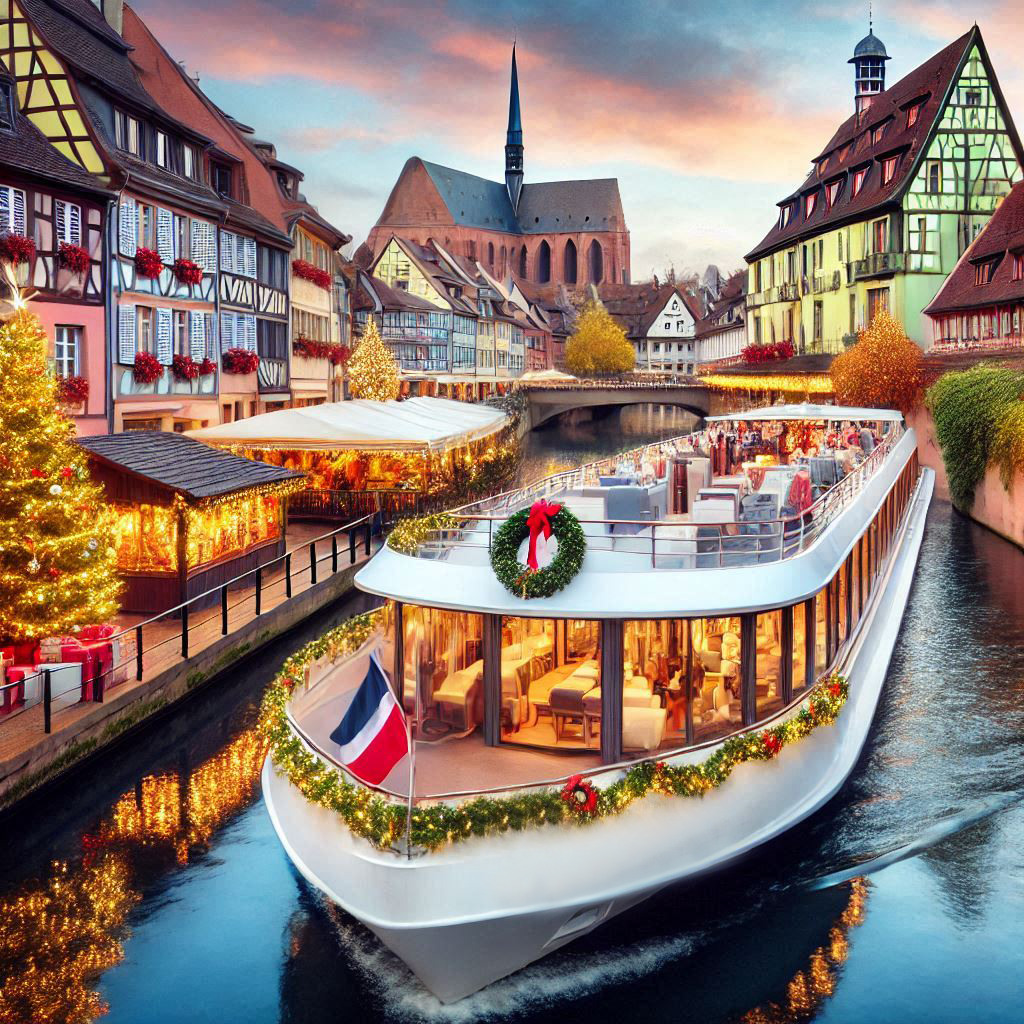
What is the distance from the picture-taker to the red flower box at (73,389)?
73.0ft

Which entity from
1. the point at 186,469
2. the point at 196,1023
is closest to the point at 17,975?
the point at 196,1023

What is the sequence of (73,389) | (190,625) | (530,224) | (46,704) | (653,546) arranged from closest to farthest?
(653,546) < (46,704) < (190,625) < (73,389) < (530,224)

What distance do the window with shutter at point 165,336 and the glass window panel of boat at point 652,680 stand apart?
67.2 feet

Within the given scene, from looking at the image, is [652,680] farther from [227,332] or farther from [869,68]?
[869,68]

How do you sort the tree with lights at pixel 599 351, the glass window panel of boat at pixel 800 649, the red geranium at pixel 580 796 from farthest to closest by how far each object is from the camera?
the tree with lights at pixel 599 351
the glass window panel of boat at pixel 800 649
the red geranium at pixel 580 796

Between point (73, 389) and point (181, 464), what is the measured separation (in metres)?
4.45

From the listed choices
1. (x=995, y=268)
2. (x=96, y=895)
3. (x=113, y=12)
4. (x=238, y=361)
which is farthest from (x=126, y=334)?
(x=995, y=268)

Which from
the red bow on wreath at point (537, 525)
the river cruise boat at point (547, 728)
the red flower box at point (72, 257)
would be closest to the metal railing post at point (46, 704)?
the river cruise boat at point (547, 728)

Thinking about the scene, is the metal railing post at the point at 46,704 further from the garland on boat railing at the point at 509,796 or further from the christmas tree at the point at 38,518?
the garland on boat railing at the point at 509,796

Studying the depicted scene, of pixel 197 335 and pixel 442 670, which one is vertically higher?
pixel 197 335

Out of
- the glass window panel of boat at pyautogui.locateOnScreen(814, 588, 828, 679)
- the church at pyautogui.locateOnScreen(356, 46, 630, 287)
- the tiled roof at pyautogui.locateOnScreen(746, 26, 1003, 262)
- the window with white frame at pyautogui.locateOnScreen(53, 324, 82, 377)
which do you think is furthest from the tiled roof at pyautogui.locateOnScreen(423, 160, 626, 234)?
the glass window panel of boat at pyautogui.locateOnScreen(814, 588, 828, 679)

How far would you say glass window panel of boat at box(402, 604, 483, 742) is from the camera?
9.61 metres

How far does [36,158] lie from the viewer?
21.7m

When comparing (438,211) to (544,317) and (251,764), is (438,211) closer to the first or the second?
(544,317)
